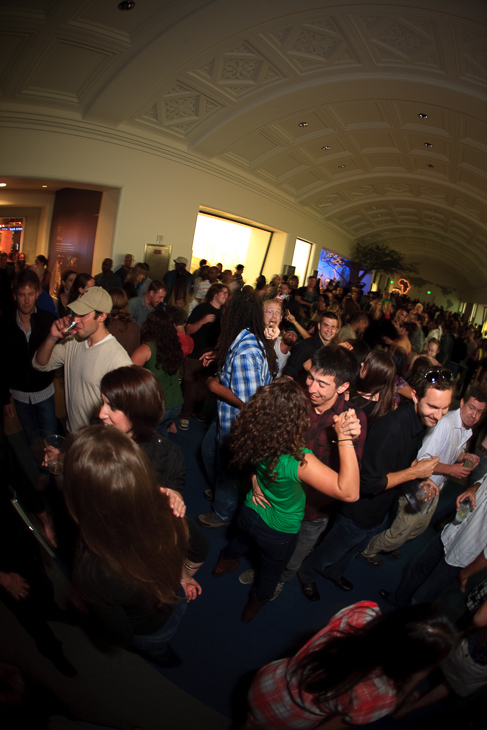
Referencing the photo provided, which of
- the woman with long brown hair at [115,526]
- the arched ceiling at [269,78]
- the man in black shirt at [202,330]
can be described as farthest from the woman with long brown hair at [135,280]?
the woman with long brown hair at [115,526]

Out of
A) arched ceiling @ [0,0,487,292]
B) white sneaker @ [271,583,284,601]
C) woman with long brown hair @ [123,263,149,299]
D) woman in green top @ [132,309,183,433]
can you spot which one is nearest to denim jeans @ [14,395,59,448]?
woman in green top @ [132,309,183,433]

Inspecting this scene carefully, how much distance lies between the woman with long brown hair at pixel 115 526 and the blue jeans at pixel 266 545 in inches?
33.9

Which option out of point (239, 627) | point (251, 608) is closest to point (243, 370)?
point (251, 608)

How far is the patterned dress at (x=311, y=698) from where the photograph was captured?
0.98m

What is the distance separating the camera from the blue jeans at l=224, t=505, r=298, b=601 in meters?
2.11

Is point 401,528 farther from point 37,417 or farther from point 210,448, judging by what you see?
point 37,417

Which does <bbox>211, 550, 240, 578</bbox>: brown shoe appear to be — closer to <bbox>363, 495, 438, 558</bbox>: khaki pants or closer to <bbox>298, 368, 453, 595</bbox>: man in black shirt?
<bbox>298, 368, 453, 595</bbox>: man in black shirt

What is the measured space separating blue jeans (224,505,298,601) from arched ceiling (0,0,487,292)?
24.5ft

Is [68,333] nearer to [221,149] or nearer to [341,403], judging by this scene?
[341,403]

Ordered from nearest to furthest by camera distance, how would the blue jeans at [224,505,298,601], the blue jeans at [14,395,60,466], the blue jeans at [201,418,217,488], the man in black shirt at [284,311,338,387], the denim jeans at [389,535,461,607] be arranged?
the blue jeans at [224,505,298,601], the denim jeans at [389,535,461,607], the blue jeans at [14,395,60,466], the blue jeans at [201,418,217,488], the man in black shirt at [284,311,338,387]

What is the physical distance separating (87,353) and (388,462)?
6.95 feet

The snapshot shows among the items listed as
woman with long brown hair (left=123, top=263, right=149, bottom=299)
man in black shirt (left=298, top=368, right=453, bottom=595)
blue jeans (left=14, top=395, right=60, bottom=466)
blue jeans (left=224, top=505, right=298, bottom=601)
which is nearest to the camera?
blue jeans (left=224, top=505, right=298, bottom=601)

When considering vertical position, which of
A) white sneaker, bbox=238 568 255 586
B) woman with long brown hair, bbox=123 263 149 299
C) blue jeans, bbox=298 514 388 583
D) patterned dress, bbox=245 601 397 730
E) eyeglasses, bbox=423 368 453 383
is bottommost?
white sneaker, bbox=238 568 255 586

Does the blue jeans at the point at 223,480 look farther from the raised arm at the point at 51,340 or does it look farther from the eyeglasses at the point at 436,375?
the eyeglasses at the point at 436,375
